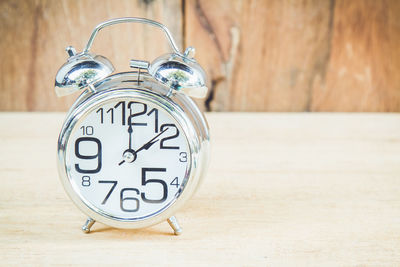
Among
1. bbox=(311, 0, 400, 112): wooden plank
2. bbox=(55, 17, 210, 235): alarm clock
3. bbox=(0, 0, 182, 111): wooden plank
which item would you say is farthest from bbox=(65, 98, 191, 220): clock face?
bbox=(311, 0, 400, 112): wooden plank

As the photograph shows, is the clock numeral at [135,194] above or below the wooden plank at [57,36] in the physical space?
below

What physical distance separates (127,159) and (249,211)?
0.29 m

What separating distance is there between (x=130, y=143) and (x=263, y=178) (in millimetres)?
431

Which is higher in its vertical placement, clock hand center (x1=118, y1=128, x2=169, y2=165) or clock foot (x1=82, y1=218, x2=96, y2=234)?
clock hand center (x1=118, y1=128, x2=169, y2=165)

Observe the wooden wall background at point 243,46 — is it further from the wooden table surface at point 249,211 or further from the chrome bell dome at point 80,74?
the chrome bell dome at point 80,74

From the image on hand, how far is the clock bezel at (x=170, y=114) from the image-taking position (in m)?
0.77

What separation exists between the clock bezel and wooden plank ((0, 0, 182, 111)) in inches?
34.3

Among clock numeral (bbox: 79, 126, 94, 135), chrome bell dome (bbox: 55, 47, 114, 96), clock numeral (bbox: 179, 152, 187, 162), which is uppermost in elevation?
chrome bell dome (bbox: 55, 47, 114, 96)

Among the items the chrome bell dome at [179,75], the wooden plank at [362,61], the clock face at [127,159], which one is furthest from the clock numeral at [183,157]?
the wooden plank at [362,61]

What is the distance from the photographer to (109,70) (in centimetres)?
77

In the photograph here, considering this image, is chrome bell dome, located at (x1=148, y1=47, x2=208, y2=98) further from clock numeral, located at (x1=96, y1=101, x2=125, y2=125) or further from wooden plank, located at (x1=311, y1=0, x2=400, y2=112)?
wooden plank, located at (x1=311, y1=0, x2=400, y2=112)

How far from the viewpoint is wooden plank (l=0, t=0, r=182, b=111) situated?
5.12 ft

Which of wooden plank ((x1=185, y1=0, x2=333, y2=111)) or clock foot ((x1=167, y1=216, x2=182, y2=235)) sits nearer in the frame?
clock foot ((x1=167, y1=216, x2=182, y2=235))

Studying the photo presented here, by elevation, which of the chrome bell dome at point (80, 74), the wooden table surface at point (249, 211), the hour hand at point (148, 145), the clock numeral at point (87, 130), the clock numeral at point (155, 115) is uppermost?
the chrome bell dome at point (80, 74)
